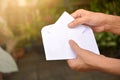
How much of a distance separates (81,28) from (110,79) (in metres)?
1.44

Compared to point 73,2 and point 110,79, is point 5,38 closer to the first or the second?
point 73,2

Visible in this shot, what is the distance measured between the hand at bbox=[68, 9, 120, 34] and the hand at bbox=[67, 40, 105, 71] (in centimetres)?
17

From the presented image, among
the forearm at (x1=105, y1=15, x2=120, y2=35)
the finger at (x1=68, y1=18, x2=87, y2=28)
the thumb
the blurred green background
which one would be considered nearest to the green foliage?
the blurred green background

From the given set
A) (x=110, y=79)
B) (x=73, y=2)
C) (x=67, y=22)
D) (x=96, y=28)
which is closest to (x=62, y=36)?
(x=67, y=22)

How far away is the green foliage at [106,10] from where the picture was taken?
9.77 feet

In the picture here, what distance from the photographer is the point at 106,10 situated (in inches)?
123

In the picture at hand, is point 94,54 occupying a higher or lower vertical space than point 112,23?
lower

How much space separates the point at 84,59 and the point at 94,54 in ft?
0.19

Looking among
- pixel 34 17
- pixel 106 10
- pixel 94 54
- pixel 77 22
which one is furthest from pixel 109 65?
pixel 34 17

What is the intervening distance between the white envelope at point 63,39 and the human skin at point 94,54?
0.10ft

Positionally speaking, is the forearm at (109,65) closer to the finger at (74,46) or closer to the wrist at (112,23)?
the finger at (74,46)

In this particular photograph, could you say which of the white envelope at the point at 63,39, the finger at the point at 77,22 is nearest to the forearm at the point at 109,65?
the white envelope at the point at 63,39

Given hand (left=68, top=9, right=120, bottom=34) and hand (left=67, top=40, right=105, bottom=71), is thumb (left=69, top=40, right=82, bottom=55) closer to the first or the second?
hand (left=67, top=40, right=105, bottom=71)

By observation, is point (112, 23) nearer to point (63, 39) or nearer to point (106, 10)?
point (63, 39)
